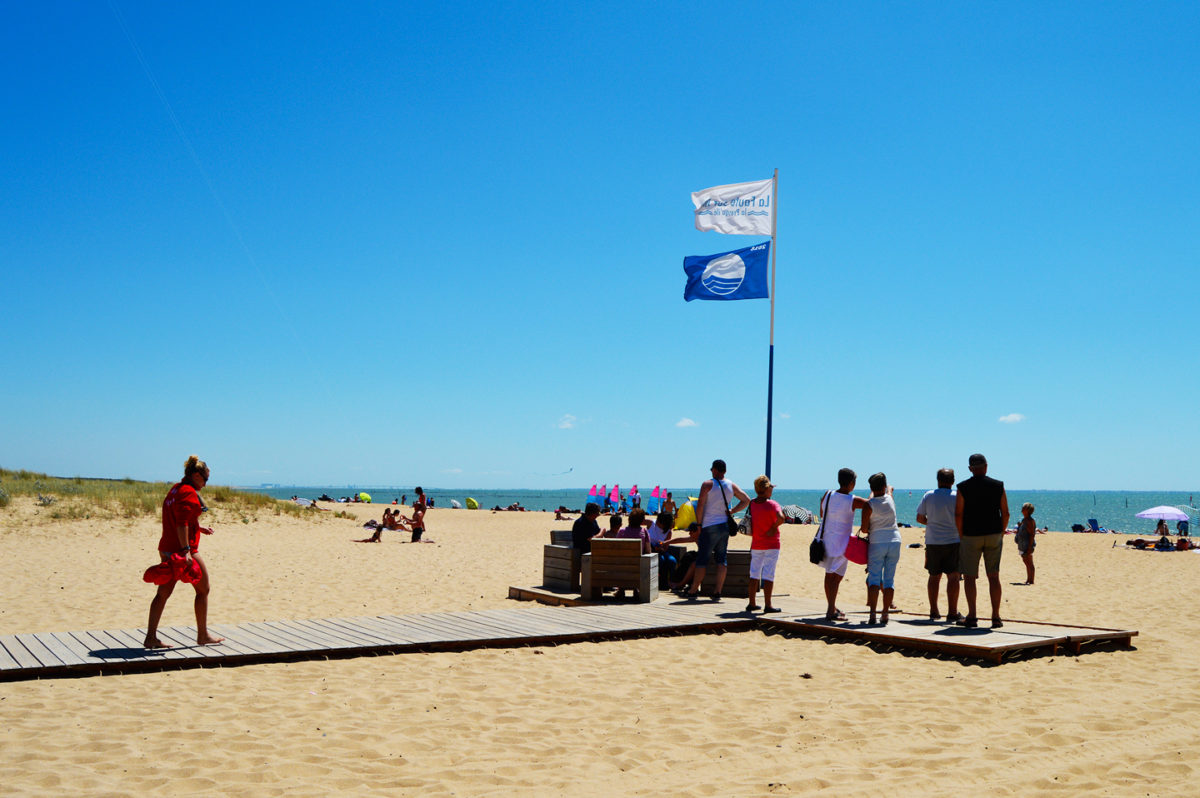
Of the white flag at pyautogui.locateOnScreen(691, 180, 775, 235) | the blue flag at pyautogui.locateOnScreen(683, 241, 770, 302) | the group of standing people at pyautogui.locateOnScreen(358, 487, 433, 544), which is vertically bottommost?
the group of standing people at pyautogui.locateOnScreen(358, 487, 433, 544)

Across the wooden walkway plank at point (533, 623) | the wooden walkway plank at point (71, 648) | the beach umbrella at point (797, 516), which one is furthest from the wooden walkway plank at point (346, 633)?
the beach umbrella at point (797, 516)

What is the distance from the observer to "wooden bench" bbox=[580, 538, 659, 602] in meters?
10.1

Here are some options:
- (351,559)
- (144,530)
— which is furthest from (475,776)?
(144,530)

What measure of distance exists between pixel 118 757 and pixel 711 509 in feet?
20.5

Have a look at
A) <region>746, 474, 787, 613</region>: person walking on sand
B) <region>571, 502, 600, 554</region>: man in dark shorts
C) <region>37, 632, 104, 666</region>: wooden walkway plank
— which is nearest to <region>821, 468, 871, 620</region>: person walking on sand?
<region>746, 474, 787, 613</region>: person walking on sand

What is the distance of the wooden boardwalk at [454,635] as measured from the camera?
6488 millimetres

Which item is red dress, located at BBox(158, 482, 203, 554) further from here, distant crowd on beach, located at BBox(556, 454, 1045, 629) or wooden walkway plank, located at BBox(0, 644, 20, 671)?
distant crowd on beach, located at BBox(556, 454, 1045, 629)

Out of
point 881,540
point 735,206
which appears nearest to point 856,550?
point 881,540

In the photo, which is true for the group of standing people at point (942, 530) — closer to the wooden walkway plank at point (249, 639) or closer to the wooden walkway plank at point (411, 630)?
the wooden walkway plank at point (411, 630)

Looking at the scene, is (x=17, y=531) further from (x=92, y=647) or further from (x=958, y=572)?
(x=958, y=572)

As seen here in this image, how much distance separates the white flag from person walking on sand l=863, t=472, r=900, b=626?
37.0 ft

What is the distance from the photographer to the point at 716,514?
30.9ft

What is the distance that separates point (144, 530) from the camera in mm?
20172

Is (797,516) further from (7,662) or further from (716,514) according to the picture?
(7,662)
